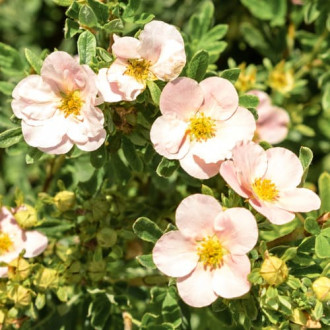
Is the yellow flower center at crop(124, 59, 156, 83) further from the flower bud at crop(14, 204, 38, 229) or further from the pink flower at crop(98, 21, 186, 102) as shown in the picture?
the flower bud at crop(14, 204, 38, 229)

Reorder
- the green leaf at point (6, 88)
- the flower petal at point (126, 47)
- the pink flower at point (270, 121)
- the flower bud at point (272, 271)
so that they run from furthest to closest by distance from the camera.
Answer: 1. the pink flower at point (270, 121)
2. the green leaf at point (6, 88)
3. the flower petal at point (126, 47)
4. the flower bud at point (272, 271)

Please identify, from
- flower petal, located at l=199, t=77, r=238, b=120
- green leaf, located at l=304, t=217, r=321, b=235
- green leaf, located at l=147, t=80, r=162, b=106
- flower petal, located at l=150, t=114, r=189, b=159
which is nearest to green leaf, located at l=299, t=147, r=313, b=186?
green leaf, located at l=304, t=217, r=321, b=235

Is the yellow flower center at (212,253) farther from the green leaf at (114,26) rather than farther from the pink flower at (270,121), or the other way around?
the pink flower at (270,121)

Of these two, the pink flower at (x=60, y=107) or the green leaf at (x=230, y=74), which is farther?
the green leaf at (x=230, y=74)

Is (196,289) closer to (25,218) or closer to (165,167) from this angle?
(165,167)

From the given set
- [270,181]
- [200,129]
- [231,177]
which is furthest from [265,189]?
[200,129]

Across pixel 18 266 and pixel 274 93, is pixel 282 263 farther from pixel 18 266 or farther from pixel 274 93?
pixel 274 93

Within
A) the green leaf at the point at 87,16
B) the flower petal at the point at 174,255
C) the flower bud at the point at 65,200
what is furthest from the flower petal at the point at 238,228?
the green leaf at the point at 87,16
